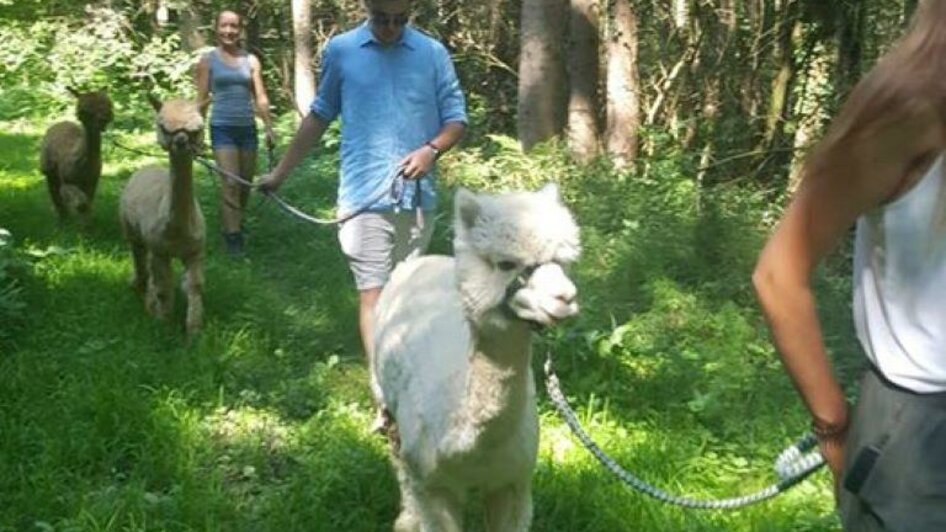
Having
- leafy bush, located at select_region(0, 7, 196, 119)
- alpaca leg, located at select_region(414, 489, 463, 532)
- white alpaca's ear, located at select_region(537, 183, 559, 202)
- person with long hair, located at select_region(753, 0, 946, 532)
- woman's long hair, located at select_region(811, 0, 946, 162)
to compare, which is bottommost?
leafy bush, located at select_region(0, 7, 196, 119)

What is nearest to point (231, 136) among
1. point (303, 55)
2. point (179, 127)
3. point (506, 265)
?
point (179, 127)

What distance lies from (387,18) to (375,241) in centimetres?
101

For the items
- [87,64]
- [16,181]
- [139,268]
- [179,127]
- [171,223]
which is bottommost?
[87,64]

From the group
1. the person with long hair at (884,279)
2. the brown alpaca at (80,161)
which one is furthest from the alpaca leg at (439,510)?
the brown alpaca at (80,161)

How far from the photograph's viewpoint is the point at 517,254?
3113 millimetres

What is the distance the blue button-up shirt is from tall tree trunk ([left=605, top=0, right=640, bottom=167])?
6.00 m

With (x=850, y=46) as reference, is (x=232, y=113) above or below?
below

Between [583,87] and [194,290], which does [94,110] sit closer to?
[194,290]

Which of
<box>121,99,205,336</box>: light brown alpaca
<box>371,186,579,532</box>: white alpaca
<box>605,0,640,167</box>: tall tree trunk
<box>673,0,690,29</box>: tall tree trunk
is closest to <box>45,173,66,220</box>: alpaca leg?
<box>121,99,205,336</box>: light brown alpaca

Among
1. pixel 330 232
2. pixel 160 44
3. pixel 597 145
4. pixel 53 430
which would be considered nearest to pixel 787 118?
pixel 597 145

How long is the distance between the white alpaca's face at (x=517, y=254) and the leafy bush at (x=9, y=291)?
4.27 metres

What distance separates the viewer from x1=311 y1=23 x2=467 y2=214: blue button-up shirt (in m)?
5.29

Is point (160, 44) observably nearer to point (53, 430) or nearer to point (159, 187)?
point (159, 187)

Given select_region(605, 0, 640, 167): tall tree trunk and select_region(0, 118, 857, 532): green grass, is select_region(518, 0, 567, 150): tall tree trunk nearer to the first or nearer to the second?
select_region(605, 0, 640, 167): tall tree trunk
